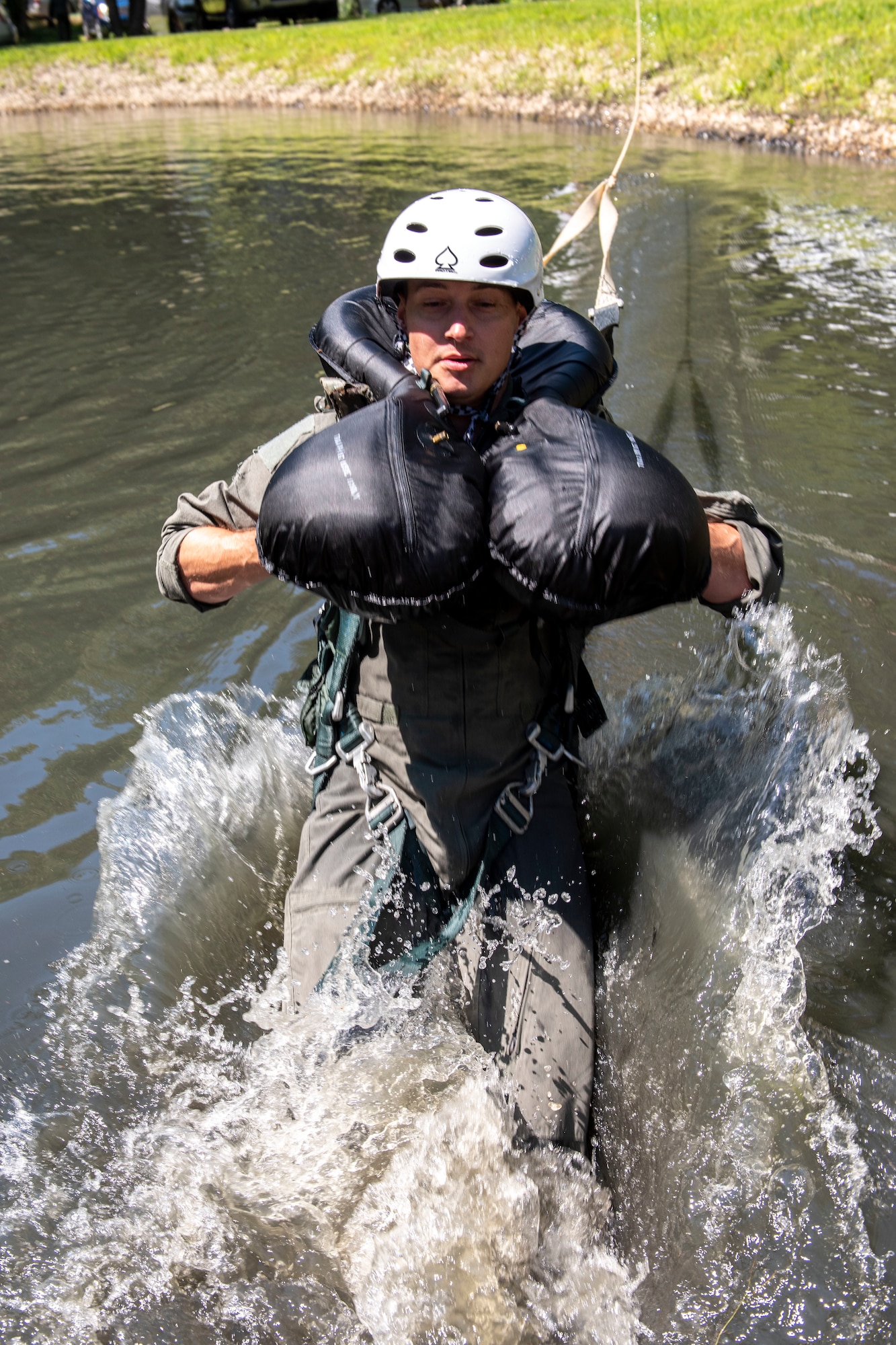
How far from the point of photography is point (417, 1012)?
3.07m

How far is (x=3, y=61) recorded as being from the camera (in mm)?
32062

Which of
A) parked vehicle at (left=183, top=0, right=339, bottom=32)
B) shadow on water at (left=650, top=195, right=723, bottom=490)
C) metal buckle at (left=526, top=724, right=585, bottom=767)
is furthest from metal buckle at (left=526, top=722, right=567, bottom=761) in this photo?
parked vehicle at (left=183, top=0, right=339, bottom=32)

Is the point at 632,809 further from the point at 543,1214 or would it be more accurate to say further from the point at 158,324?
the point at 158,324

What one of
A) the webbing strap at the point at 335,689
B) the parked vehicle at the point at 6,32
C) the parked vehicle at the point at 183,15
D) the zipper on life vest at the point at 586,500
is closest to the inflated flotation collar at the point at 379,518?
the zipper on life vest at the point at 586,500

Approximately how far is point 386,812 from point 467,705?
0.38 metres

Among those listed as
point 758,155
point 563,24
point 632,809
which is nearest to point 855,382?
point 632,809

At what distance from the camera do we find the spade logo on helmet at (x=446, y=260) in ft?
9.04

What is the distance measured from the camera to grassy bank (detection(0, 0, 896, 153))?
18656mm

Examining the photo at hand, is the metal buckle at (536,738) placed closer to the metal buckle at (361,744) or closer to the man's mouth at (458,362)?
the metal buckle at (361,744)

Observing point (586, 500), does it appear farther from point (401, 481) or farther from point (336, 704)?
point (336, 704)

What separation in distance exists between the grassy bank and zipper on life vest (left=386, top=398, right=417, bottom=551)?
17322 mm

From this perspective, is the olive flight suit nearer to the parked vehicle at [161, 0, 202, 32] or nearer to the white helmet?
the white helmet

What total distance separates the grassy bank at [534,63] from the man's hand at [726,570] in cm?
1680

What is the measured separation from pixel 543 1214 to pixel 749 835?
48.8 inches
